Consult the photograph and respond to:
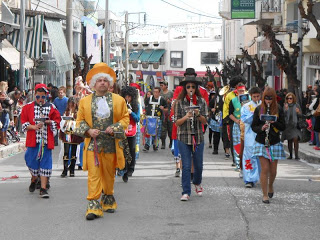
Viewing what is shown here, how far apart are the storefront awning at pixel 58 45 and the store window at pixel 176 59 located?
181 feet

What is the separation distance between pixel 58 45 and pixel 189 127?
26080 millimetres

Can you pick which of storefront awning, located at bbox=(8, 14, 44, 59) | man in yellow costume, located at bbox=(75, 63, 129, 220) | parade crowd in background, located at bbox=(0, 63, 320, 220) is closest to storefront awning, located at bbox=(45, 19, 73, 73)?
storefront awning, located at bbox=(8, 14, 44, 59)

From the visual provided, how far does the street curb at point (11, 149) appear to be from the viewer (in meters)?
18.9

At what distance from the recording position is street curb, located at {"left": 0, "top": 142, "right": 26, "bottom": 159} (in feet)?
62.0

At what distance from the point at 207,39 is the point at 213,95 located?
7245 cm

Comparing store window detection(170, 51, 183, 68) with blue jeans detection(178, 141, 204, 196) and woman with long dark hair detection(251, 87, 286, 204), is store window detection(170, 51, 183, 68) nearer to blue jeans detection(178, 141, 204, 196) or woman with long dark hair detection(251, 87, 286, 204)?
blue jeans detection(178, 141, 204, 196)

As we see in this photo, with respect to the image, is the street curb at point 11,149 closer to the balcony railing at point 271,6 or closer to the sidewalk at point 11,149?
the sidewalk at point 11,149

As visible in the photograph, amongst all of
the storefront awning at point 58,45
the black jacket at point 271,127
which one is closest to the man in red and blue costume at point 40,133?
the black jacket at point 271,127

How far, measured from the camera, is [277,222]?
9055 millimetres

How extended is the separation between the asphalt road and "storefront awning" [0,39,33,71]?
13.8m

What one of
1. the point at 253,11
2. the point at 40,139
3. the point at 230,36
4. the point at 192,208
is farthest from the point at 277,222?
the point at 230,36

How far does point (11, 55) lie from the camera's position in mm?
28375

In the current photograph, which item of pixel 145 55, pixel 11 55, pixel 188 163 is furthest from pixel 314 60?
pixel 145 55

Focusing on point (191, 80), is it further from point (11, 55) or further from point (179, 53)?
point (179, 53)
